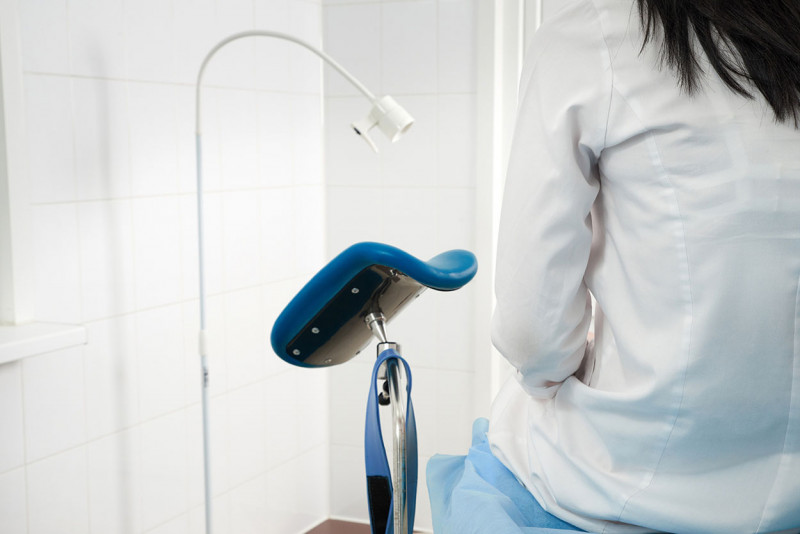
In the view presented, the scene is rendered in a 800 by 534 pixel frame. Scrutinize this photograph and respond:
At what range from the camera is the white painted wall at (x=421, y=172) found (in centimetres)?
244

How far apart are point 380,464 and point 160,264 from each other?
48.5 inches

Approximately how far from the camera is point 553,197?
36.7 inches

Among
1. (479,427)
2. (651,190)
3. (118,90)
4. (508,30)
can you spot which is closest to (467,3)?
(508,30)

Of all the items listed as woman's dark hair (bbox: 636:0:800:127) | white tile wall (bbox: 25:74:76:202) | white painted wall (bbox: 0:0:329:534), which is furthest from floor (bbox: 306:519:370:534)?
woman's dark hair (bbox: 636:0:800:127)

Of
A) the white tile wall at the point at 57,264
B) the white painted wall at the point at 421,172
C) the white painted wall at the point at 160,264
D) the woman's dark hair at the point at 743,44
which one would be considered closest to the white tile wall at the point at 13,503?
the white painted wall at the point at 160,264

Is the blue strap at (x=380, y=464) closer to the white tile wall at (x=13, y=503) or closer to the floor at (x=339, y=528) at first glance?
the white tile wall at (x=13, y=503)

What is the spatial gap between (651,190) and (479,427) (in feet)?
1.82

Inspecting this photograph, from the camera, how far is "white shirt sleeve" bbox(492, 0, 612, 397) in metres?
0.90

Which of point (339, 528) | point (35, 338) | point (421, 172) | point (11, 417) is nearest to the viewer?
point (35, 338)

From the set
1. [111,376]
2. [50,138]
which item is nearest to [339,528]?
[111,376]

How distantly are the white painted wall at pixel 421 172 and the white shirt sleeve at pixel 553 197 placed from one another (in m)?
1.44

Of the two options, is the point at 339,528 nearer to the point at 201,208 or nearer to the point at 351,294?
the point at 201,208

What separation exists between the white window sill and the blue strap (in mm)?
831

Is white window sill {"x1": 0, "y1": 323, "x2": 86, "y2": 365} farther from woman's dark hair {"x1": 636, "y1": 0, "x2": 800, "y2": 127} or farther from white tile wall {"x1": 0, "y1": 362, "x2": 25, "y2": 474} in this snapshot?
woman's dark hair {"x1": 636, "y1": 0, "x2": 800, "y2": 127}
